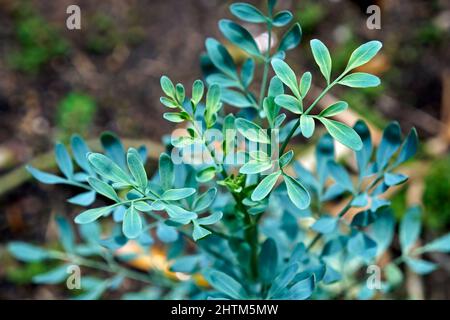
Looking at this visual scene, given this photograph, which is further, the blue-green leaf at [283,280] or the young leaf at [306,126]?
the blue-green leaf at [283,280]

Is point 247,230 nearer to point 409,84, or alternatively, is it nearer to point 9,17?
point 409,84

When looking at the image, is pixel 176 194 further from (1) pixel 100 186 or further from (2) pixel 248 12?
(2) pixel 248 12

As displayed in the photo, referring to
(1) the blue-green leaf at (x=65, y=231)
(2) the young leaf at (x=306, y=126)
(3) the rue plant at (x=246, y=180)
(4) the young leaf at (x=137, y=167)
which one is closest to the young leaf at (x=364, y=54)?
(3) the rue plant at (x=246, y=180)

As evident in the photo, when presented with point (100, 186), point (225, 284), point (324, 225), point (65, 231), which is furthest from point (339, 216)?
point (65, 231)

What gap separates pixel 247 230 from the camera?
1.05 metres

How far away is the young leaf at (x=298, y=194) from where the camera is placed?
0.83 meters

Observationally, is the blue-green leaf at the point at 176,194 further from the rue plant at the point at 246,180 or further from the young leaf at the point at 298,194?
the young leaf at the point at 298,194

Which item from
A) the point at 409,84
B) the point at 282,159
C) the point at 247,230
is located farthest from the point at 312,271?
the point at 409,84

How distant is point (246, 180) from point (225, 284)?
173 millimetres

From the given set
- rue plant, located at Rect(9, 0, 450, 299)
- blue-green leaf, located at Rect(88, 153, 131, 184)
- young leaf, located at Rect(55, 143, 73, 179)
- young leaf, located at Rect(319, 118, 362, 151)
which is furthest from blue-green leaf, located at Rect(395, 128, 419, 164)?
young leaf, located at Rect(55, 143, 73, 179)

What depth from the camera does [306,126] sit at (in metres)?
0.80

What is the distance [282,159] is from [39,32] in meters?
1.63

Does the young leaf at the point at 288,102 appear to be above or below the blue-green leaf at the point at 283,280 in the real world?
above
